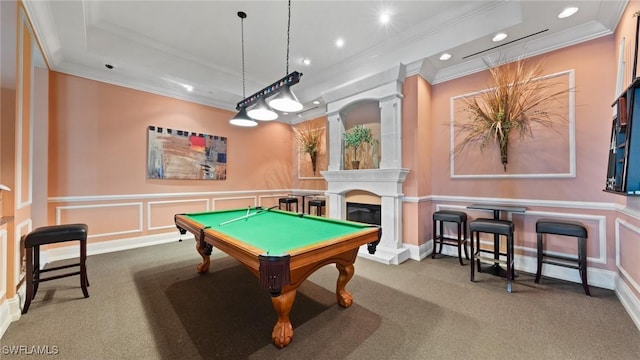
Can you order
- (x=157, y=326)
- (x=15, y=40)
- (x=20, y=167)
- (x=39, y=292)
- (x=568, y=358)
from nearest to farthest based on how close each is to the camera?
(x=568, y=358) < (x=157, y=326) < (x=15, y=40) < (x=20, y=167) < (x=39, y=292)

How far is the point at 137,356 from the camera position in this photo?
1672mm

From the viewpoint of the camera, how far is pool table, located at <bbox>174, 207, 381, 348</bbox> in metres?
1.48

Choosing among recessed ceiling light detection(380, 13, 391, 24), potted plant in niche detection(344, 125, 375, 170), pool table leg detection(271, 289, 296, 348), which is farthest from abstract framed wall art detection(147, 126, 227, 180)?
pool table leg detection(271, 289, 296, 348)

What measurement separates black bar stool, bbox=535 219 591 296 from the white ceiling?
2.23 metres

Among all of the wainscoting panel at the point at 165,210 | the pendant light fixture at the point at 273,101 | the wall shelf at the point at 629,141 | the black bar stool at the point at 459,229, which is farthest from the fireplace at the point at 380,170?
the wainscoting panel at the point at 165,210

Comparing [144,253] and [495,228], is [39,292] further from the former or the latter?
[495,228]

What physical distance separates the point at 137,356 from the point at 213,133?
173 inches

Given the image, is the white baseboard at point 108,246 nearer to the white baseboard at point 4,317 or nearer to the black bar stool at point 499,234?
the white baseboard at point 4,317

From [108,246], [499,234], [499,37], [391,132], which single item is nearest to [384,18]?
[499,37]

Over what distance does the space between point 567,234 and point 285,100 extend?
341cm

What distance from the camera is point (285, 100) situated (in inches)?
103

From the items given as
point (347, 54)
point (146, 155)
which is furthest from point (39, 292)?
point (347, 54)

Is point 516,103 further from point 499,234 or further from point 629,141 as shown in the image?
point 499,234

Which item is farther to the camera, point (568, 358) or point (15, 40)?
point (15, 40)
